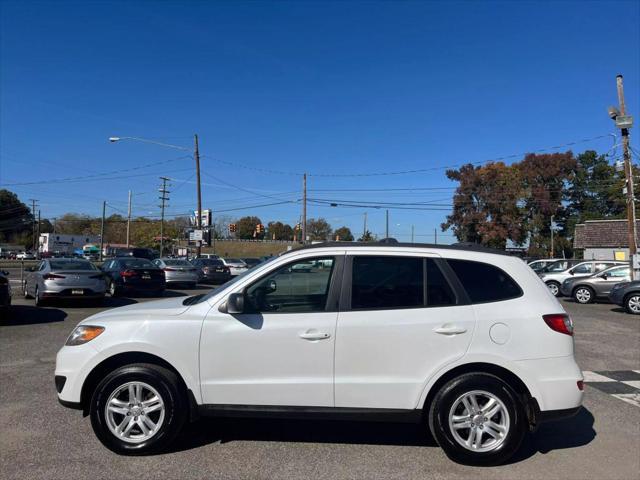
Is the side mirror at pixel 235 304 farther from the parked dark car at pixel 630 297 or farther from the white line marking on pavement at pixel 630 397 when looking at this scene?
the parked dark car at pixel 630 297

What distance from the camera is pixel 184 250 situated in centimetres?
8819

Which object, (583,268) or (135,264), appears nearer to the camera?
(135,264)

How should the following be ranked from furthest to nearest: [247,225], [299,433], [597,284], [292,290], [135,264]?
[247,225] → [597,284] → [135,264] → [299,433] → [292,290]

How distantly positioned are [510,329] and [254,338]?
7.03 feet

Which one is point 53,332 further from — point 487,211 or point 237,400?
point 487,211

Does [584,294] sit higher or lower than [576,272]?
lower

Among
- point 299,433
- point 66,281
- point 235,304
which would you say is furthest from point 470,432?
point 66,281

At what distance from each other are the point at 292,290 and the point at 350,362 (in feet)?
2.80

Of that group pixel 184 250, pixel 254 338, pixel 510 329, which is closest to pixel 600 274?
pixel 510 329

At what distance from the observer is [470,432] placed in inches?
159

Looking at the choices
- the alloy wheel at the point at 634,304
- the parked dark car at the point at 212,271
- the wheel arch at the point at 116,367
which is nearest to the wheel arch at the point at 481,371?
the wheel arch at the point at 116,367

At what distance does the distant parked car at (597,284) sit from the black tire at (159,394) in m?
18.9

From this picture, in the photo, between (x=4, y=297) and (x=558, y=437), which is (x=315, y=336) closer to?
(x=558, y=437)

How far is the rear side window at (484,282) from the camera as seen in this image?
4.22 m
